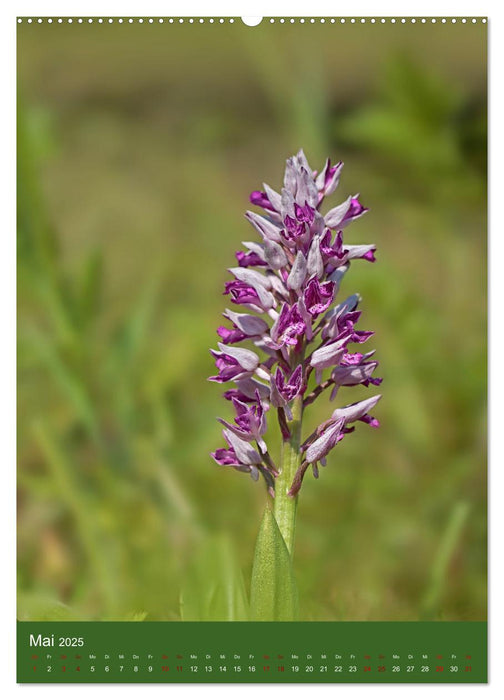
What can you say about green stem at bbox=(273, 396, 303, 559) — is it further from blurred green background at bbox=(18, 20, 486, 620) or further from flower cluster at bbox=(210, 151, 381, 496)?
blurred green background at bbox=(18, 20, 486, 620)

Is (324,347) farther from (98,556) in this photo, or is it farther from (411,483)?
(411,483)

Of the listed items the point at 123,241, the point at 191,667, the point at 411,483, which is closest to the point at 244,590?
the point at 191,667

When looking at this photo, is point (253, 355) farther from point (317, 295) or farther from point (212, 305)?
point (212, 305)

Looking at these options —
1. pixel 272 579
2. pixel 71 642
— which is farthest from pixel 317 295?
pixel 71 642

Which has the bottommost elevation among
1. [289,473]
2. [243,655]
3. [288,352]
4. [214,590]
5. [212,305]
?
[243,655]

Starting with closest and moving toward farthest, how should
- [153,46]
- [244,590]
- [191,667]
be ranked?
[244,590] < [191,667] < [153,46]

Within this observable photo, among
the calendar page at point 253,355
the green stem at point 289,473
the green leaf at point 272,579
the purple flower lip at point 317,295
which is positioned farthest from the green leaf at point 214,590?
the purple flower lip at point 317,295

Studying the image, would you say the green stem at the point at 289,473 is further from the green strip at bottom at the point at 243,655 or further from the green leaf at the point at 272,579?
the green strip at bottom at the point at 243,655
